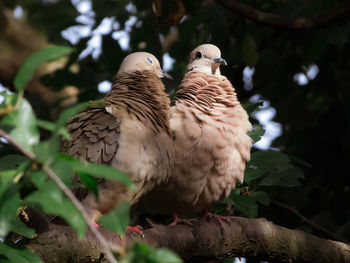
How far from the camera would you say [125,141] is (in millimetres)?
2439

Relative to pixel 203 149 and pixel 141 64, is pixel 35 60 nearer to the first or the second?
pixel 203 149

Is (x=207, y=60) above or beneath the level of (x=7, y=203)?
above

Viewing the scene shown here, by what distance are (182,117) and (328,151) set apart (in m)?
1.78

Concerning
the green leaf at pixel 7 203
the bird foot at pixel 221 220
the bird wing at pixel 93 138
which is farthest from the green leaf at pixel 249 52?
the green leaf at pixel 7 203

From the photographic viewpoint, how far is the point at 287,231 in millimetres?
2783

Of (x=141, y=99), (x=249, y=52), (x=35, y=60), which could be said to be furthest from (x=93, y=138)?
(x=249, y=52)

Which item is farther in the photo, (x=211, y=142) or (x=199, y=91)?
(x=199, y=91)

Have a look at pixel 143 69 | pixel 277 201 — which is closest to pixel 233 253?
pixel 277 201

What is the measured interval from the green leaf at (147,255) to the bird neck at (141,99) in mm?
1493

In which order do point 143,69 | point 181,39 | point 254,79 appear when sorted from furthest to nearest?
point 254,79 < point 181,39 < point 143,69

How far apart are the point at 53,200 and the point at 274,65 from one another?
12.8 feet

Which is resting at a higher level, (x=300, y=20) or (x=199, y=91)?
(x=300, y=20)

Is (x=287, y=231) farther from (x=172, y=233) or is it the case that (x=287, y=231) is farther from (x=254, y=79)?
(x=254, y=79)

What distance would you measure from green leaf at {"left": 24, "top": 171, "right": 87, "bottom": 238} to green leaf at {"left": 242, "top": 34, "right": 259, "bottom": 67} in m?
2.83
